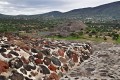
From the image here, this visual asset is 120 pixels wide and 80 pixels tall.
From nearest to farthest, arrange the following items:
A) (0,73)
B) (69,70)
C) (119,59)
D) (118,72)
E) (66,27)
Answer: (0,73), (118,72), (69,70), (119,59), (66,27)

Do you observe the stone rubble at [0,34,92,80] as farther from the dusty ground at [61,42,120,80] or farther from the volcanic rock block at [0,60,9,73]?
the dusty ground at [61,42,120,80]

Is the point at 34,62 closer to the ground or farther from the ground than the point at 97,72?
farther from the ground

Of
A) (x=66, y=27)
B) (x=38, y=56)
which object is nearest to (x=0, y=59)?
(x=38, y=56)

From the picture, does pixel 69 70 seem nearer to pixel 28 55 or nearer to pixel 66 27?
pixel 28 55

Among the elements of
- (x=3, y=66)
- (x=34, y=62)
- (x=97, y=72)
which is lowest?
(x=97, y=72)

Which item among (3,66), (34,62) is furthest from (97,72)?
(3,66)

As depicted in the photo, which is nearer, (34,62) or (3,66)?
(3,66)

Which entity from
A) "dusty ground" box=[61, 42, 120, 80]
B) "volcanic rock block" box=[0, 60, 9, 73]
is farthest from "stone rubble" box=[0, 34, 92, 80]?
"dusty ground" box=[61, 42, 120, 80]

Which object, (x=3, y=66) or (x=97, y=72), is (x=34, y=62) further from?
(x=97, y=72)

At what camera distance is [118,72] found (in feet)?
52.7

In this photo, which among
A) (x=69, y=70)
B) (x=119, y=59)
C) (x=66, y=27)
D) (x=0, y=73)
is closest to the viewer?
(x=0, y=73)

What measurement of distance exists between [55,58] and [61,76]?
7.76 feet

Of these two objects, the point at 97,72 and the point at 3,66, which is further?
the point at 97,72

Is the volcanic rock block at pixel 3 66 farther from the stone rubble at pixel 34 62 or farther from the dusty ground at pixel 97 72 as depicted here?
the dusty ground at pixel 97 72
